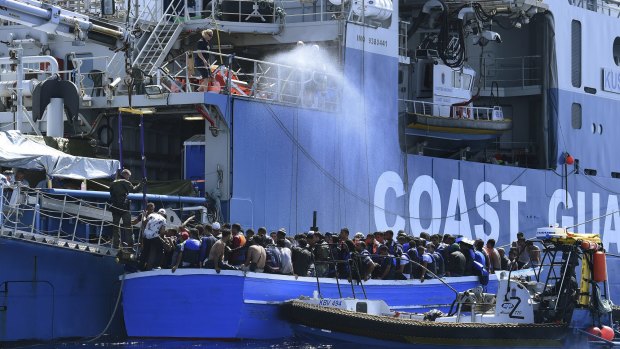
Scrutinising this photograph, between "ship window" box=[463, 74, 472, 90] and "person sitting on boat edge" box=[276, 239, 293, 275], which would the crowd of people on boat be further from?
"ship window" box=[463, 74, 472, 90]

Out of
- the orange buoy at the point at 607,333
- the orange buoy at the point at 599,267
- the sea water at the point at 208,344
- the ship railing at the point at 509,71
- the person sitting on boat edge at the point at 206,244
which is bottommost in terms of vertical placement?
the sea water at the point at 208,344

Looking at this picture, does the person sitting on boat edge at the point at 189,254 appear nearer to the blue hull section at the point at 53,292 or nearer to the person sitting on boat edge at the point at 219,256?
the person sitting on boat edge at the point at 219,256

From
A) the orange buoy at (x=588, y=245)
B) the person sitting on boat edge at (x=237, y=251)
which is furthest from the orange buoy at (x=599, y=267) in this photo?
the person sitting on boat edge at (x=237, y=251)

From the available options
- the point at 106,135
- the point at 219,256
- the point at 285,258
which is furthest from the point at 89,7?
the point at 219,256

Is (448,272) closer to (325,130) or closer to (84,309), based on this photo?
(325,130)

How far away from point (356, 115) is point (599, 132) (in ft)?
29.8

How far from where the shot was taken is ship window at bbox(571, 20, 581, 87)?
31.4 m

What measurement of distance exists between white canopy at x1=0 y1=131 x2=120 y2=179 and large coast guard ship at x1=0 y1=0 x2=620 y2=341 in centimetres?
8

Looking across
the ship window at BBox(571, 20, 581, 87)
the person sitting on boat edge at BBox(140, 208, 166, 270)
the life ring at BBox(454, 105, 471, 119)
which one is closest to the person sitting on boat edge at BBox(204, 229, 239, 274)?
the person sitting on boat edge at BBox(140, 208, 166, 270)

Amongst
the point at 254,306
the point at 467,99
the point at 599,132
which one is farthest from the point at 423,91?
the point at 254,306

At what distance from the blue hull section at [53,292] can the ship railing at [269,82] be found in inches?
142

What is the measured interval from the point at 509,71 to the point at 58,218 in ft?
47.4

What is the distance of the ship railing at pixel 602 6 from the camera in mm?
32438

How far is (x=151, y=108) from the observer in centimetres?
2330
